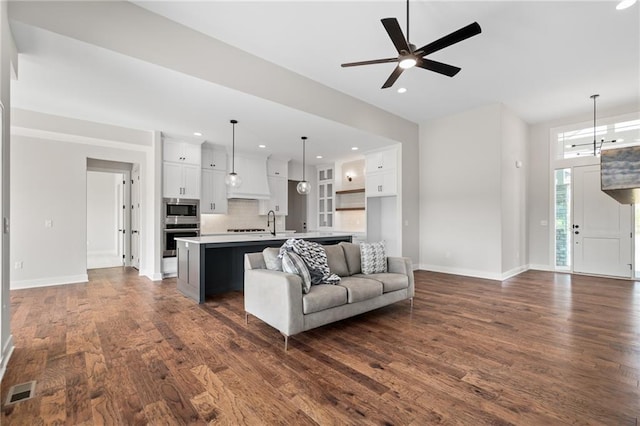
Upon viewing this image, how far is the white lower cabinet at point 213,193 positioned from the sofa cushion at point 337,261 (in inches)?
154

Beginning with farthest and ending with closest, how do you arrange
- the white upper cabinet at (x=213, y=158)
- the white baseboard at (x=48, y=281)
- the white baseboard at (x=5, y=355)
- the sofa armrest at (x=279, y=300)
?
1. the white upper cabinet at (x=213, y=158)
2. the white baseboard at (x=48, y=281)
3. the sofa armrest at (x=279, y=300)
4. the white baseboard at (x=5, y=355)

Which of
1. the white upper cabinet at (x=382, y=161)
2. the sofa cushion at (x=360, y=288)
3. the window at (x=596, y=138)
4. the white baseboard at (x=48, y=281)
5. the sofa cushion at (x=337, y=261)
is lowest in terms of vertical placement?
the white baseboard at (x=48, y=281)

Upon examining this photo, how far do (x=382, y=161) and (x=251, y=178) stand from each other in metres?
3.20

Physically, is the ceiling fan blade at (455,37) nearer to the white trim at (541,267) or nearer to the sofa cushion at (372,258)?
the sofa cushion at (372,258)

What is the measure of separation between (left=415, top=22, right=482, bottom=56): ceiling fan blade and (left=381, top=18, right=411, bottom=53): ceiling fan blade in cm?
15

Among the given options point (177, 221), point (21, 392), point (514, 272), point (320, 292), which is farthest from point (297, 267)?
point (514, 272)

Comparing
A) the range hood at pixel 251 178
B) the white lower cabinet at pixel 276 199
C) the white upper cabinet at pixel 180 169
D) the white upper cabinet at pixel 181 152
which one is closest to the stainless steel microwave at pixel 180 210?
the white upper cabinet at pixel 180 169

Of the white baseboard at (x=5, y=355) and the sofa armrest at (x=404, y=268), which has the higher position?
the sofa armrest at (x=404, y=268)

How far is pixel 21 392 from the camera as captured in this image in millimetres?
2039

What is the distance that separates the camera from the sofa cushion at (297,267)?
296cm

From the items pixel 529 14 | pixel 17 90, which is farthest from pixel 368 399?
pixel 17 90

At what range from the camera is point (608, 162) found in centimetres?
63

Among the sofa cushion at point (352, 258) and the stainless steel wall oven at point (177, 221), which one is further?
the stainless steel wall oven at point (177, 221)

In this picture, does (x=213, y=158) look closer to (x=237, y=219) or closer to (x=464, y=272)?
(x=237, y=219)
